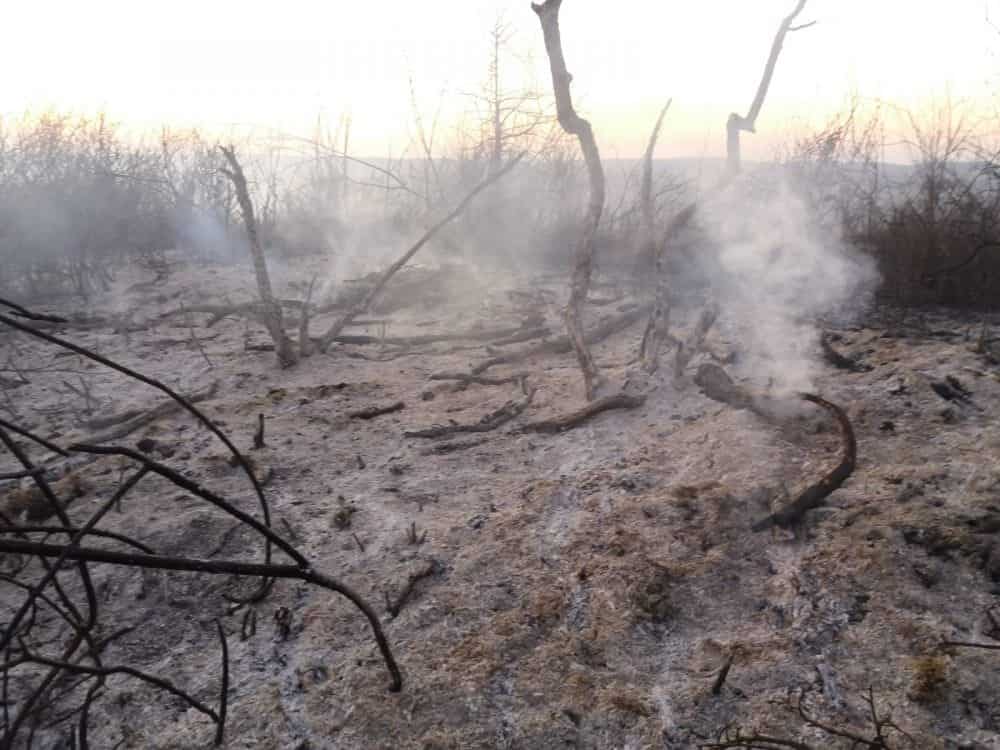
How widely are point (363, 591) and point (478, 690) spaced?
63cm

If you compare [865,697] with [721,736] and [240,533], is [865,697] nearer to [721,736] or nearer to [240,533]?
[721,736]

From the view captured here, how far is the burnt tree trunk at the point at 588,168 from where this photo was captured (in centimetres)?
400

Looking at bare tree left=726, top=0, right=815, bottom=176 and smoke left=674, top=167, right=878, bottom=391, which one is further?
bare tree left=726, top=0, right=815, bottom=176

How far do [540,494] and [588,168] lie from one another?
224 centimetres

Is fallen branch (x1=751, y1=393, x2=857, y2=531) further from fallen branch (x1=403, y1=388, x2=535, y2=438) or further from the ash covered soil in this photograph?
fallen branch (x1=403, y1=388, x2=535, y2=438)

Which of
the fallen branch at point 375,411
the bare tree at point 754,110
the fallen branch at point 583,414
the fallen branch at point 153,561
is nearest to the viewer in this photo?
the fallen branch at point 153,561

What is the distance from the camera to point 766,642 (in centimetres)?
207

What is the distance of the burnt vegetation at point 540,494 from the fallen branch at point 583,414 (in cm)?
2

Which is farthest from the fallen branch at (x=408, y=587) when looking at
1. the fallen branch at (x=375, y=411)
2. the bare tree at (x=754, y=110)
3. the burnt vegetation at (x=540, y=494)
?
the bare tree at (x=754, y=110)

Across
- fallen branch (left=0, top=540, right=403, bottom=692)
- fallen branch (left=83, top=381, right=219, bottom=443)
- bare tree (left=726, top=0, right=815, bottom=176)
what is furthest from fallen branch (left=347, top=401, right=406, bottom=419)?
bare tree (left=726, top=0, right=815, bottom=176)

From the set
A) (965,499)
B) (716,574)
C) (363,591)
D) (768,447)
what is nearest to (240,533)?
(363,591)

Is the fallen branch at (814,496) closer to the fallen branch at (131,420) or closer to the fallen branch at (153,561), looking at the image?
the fallen branch at (153,561)

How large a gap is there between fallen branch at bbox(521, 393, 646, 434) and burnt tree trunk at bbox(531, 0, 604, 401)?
280mm

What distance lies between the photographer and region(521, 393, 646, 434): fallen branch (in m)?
3.58
